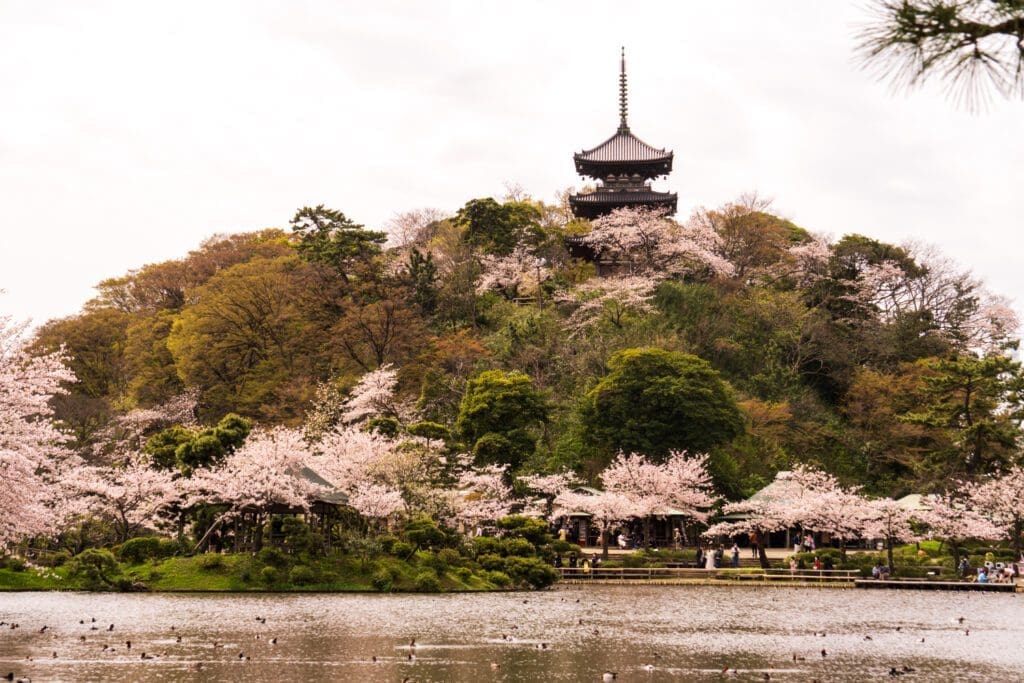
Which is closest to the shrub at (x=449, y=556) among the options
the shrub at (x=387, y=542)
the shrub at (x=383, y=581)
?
the shrub at (x=387, y=542)

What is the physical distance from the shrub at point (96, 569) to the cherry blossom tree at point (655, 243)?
43.1m

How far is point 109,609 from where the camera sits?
29953 millimetres

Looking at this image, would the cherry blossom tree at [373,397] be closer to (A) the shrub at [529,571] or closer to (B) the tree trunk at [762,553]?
(A) the shrub at [529,571]

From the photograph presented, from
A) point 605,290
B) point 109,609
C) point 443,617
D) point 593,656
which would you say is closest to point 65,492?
point 109,609

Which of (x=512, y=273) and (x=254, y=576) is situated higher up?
(x=512, y=273)

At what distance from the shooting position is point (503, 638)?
23734 millimetres

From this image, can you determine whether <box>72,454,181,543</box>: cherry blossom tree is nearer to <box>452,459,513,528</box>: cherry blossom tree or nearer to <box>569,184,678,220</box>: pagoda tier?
<box>452,459,513,528</box>: cherry blossom tree

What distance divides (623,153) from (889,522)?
43.2 m

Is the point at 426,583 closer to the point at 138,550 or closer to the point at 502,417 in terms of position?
the point at 138,550

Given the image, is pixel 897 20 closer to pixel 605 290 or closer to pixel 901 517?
pixel 901 517

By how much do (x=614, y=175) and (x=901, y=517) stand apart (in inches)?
1660

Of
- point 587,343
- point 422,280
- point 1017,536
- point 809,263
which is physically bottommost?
point 1017,536

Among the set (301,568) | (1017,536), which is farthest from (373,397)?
(1017,536)

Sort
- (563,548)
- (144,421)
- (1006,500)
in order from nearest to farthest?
(1006,500)
(563,548)
(144,421)
